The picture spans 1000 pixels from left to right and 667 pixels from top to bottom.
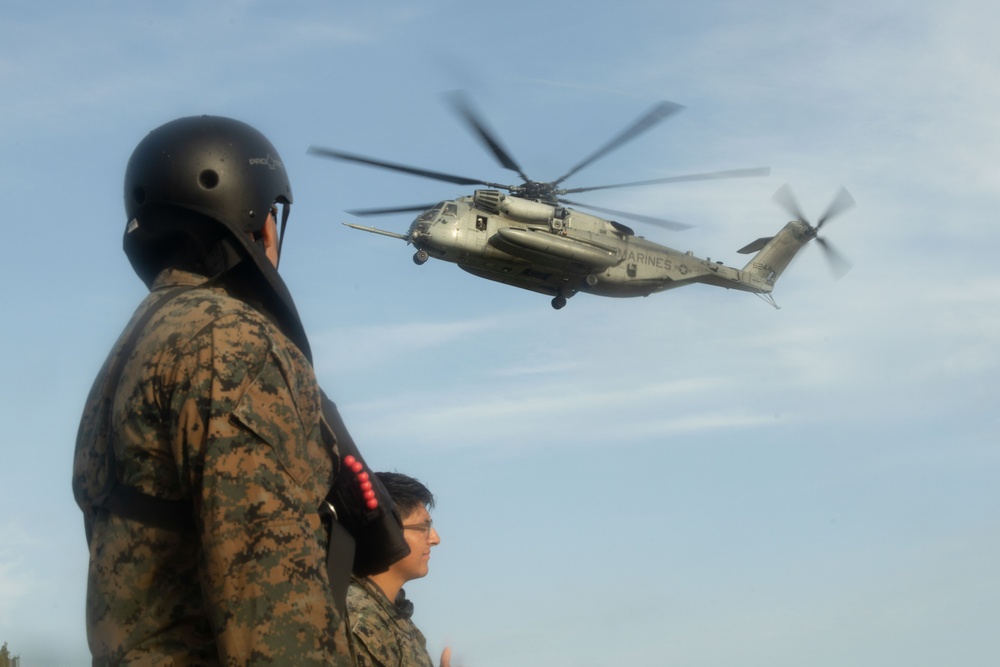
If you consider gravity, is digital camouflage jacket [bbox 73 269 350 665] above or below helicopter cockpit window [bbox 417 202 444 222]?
below

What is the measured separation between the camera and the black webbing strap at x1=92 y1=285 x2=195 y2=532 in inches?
89.3

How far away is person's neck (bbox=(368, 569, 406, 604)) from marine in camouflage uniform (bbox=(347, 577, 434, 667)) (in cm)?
2

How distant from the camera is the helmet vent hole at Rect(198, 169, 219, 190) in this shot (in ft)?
8.63

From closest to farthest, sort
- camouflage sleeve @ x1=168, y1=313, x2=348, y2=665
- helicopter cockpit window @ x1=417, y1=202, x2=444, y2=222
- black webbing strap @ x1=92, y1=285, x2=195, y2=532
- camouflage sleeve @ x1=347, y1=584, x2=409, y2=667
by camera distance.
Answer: camouflage sleeve @ x1=168, y1=313, x2=348, y2=665 < black webbing strap @ x1=92, y1=285, x2=195, y2=532 < camouflage sleeve @ x1=347, y1=584, x2=409, y2=667 < helicopter cockpit window @ x1=417, y1=202, x2=444, y2=222

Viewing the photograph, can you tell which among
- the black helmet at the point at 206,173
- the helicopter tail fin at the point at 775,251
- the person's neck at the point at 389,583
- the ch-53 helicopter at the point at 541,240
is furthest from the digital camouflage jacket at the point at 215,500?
the helicopter tail fin at the point at 775,251

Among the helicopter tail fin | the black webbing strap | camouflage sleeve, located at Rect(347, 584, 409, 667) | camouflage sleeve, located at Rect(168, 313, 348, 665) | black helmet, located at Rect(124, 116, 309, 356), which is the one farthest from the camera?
the helicopter tail fin

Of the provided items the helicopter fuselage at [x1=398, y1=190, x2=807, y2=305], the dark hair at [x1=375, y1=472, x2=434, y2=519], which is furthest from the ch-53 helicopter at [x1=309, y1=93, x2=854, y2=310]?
the dark hair at [x1=375, y1=472, x2=434, y2=519]

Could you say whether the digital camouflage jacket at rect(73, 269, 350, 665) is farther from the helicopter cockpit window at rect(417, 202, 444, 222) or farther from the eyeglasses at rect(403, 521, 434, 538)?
the helicopter cockpit window at rect(417, 202, 444, 222)

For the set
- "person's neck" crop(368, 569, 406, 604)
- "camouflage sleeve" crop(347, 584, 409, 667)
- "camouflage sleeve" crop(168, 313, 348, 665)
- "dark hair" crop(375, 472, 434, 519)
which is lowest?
"camouflage sleeve" crop(168, 313, 348, 665)

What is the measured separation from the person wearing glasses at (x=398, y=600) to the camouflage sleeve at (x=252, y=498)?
2.05 meters

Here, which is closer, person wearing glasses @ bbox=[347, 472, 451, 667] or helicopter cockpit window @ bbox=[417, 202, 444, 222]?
person wearing glasses @ bbox=[347, 472, 451, 667]

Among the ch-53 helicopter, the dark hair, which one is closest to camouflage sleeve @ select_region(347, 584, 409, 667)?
the dark hair

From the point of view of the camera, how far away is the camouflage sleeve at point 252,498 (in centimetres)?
209

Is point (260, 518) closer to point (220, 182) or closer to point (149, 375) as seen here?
point (149, 375)
